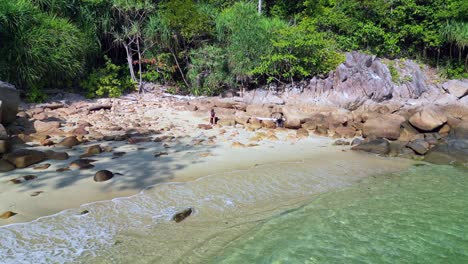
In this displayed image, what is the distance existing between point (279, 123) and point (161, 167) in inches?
191

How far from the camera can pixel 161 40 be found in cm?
1266

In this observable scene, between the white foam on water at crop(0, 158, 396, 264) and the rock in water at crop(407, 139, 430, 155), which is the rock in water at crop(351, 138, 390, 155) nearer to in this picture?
the rock in water at crop(407, 139, 430, 155)

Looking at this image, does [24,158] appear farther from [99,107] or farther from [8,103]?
[99,107]

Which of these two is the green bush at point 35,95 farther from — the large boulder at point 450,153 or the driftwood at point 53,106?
the large boulder at point 450,153

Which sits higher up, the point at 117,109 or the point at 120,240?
the point at 117,109

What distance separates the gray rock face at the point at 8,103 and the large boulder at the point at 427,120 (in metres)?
9.44

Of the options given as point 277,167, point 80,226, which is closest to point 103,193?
point 80,226

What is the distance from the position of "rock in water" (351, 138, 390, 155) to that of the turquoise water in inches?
87.7

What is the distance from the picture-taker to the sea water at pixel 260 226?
3070 millimetres

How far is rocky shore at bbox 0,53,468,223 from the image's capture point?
244 inches

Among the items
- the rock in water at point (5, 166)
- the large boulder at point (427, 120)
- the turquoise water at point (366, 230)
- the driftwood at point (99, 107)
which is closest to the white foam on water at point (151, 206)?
the turquoise water at point (366, 230)

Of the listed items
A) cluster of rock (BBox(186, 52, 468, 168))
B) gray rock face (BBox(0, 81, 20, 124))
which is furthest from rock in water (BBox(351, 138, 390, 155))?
gray rock face (BBox(0, 81, 20, 124))

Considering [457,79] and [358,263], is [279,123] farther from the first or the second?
[457,79]

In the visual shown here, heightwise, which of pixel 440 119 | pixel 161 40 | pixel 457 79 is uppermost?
pixel 161 40
